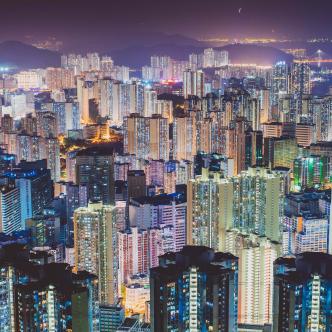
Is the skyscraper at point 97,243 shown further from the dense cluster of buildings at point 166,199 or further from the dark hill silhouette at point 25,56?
the dark hill silhouette at point 25,56

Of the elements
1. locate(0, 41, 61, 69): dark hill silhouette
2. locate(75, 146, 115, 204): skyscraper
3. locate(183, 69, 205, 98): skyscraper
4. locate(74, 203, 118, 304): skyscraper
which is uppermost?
locate(0, 41, 61, 69): dark hill silhouette

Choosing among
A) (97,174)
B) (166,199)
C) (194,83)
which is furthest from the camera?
(194,83)

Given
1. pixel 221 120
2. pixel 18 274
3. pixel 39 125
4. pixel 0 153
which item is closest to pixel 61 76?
pixel 39 125

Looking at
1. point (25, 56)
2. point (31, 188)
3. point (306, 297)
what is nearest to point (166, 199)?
point (31, 188)

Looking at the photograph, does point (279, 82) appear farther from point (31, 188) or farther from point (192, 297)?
point (192, 297)

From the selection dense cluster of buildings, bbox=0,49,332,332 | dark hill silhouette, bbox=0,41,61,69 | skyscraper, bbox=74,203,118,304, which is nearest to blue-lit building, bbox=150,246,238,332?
dense cluster of buildings, bbox=0,49,332,332

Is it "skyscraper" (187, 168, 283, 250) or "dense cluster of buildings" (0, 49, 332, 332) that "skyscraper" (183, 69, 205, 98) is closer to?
"dense cluster of buildings" (0, 49, 332, 332)

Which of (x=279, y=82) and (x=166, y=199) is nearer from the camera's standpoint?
(x=166, y=199)
